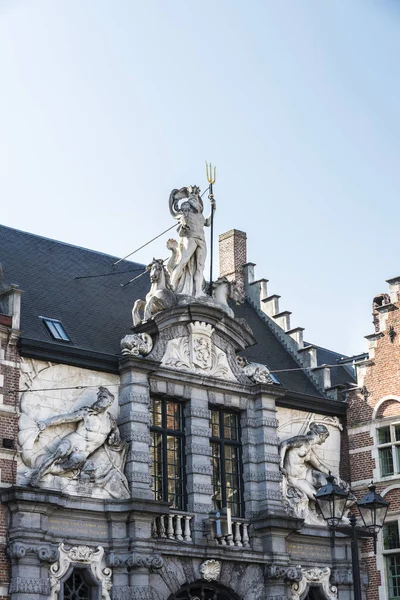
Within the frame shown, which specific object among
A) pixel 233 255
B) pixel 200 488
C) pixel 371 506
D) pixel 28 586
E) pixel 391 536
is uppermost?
pixel 233 255

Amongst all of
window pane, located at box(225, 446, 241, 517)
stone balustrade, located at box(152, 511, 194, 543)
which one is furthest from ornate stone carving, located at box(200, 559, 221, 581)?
window pane, located at box(225, 446, 241, 517)

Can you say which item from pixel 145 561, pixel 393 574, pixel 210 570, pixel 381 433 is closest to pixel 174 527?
pixel 210 570

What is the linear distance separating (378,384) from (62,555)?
30.6ft

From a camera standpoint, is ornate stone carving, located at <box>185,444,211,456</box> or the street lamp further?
ornate stone carving, located at <box>185,444,211,456</box>

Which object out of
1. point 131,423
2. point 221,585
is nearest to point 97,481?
point 131,423

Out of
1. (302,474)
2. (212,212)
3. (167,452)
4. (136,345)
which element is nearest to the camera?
(136,345)

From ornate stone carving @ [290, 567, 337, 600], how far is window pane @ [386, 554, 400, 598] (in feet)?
4.60

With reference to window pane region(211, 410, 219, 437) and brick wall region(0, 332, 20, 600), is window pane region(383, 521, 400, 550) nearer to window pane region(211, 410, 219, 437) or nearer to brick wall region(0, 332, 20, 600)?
window pane region(211, 410, 219, 437)

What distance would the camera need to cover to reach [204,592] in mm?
21109

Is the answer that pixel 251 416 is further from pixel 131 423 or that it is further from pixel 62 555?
pixel 62 555

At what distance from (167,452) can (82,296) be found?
164 inches

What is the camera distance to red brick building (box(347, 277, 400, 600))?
2388 centimetres

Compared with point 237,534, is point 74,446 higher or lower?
higher

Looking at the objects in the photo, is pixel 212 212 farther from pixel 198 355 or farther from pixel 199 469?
pixel 199 469
